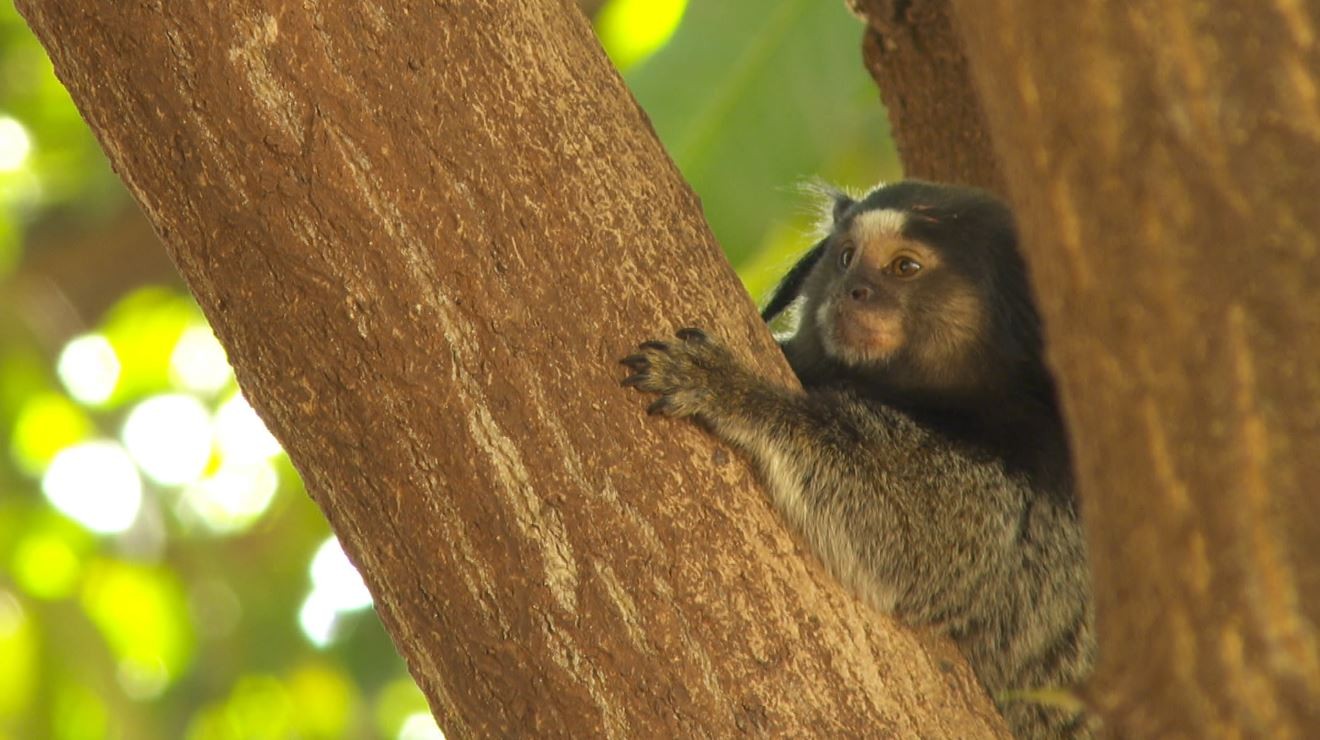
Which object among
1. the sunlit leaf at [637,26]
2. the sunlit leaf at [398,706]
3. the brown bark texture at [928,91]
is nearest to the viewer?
the brown bark texture at [928,91]

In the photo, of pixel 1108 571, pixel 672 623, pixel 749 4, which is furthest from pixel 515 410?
pixel 749 4

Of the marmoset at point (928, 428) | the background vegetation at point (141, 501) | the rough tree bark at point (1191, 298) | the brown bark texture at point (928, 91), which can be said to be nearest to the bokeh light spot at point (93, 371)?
the background vegetation at point (141, 501)

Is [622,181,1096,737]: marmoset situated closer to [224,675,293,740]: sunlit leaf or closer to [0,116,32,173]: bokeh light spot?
[224,675,293,740]: sunlit leaf

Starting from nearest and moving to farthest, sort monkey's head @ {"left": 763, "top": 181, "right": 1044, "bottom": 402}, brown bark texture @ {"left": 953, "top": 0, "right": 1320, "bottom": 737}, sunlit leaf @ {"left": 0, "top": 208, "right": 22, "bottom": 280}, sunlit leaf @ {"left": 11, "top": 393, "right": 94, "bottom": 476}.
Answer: brown bark texture @ {"left": 953, "top": 0, "right": 1320, "bottom": 737} → monkey's head @ {"left": 763, "top": 181, "right": 1044, "bottom": 402} → sunlit leaf @ {"left": 0, "top": 208, "right": 22, "bottom": 280} → sunlit leaf @ {"left": 11, "top": 393, "right": 94, "bottom": 476}

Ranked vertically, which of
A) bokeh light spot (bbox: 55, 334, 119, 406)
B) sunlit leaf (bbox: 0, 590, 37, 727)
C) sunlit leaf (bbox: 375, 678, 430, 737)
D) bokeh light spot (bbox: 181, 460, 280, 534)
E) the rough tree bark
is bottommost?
the rough tree bark

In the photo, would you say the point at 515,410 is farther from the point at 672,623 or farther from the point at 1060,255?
the point at 1060,255

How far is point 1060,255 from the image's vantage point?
1.30m

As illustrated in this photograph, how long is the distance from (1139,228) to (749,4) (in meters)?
2.98

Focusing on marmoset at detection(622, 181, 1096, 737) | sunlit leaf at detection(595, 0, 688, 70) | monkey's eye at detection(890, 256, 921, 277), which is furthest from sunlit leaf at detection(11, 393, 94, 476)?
monkey's eye at detection(890, 256, 921, 277)

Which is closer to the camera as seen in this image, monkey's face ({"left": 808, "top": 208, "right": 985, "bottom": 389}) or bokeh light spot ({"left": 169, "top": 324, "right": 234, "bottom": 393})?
monkey's face ({"left": 808, "top": 208, "right": 985, "bottom": 389})

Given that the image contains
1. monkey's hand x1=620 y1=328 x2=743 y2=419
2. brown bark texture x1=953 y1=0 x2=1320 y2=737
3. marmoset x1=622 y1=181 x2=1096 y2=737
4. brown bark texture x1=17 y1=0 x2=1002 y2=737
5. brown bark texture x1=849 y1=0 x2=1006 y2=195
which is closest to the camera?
brown bark texture x1=953 y1=0 x2=1320 y2=737

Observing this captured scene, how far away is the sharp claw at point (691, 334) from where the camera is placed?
7.72ft

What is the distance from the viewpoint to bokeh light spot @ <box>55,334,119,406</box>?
6254 millimetres

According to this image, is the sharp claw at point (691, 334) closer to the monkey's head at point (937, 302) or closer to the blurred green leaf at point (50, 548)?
the monkey's head at point (937, 302)
